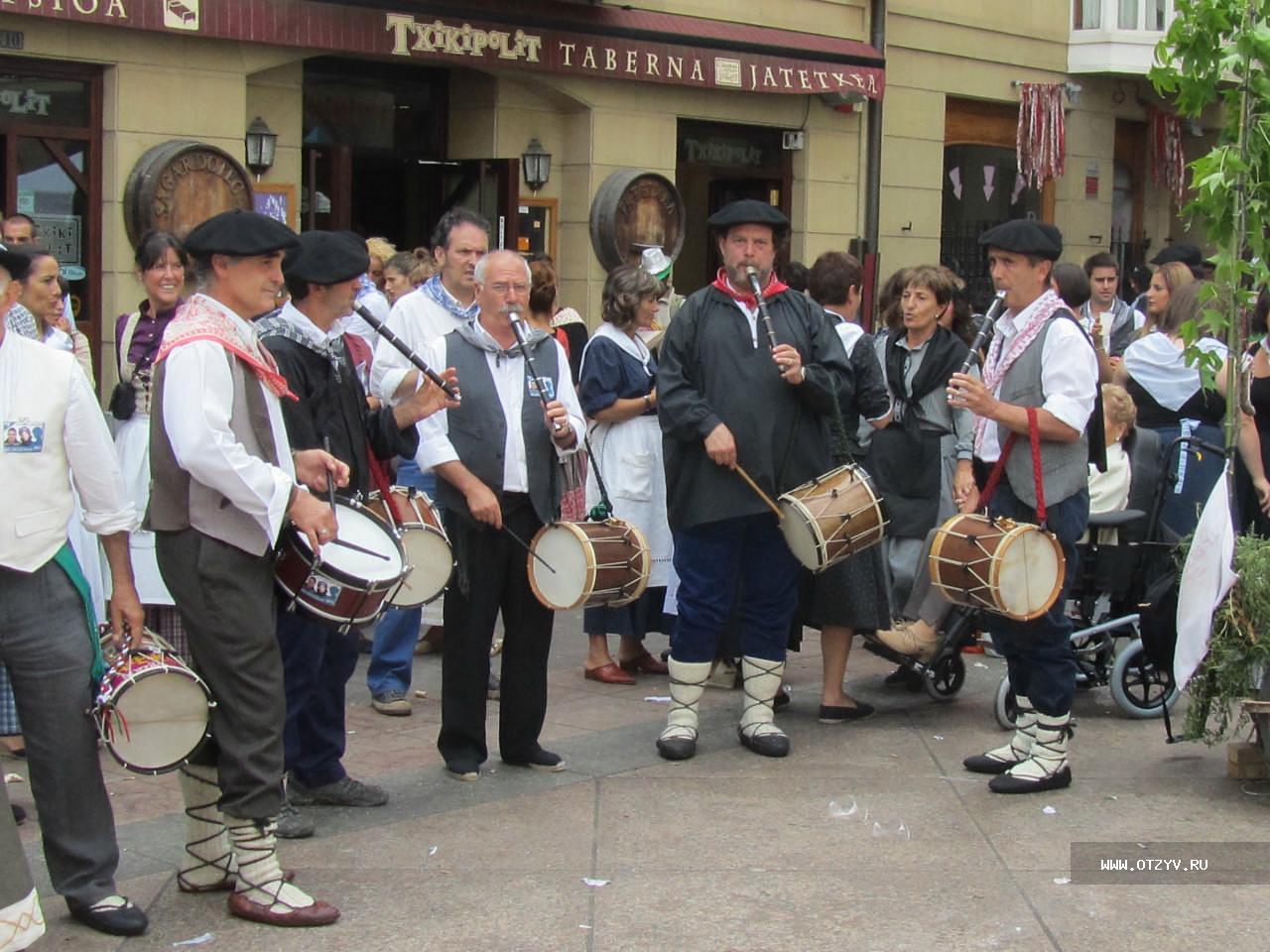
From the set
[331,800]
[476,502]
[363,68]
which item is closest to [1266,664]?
[476,502]

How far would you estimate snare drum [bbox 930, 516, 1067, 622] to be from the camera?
20.5ft

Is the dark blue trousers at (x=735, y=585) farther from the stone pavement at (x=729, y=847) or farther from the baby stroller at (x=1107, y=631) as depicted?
the baby stroller at (x=1107, y=631)

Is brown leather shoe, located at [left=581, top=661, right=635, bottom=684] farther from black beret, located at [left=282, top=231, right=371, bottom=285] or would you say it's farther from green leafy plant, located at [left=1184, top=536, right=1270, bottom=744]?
black beret, located at [left=282, top=231, right=371, bottom=285]

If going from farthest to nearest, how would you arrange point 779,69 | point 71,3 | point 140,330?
point 779,69, point 71,3, point 140,330

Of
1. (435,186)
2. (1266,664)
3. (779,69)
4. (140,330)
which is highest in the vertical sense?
(779,69)

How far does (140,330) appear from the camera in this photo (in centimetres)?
772

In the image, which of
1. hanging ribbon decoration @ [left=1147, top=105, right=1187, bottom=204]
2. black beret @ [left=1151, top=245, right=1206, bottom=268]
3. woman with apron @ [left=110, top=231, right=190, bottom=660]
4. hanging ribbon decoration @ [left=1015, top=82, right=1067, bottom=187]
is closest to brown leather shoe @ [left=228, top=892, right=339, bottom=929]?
woman with apron @ [left=110, top=231, right=190, bottom=660]

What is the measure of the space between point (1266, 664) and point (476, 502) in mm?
2847

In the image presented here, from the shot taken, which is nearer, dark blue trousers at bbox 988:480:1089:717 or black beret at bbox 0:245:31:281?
black beret at bbox 0:245:31:281

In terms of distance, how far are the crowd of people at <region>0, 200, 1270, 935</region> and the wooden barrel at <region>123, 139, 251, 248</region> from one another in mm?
2641

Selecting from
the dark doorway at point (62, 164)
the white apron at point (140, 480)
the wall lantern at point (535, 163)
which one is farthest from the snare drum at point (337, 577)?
the wall lantern at point (535, 163)

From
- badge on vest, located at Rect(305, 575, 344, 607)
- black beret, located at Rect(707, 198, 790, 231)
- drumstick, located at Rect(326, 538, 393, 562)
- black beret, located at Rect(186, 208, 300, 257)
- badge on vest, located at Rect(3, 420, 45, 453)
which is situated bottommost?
badge on vest, located at Rect(305, 575, 344, 607)

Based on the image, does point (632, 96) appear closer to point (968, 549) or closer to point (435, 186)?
point (435, 186)

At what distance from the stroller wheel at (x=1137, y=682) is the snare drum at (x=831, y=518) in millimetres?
1459
